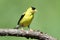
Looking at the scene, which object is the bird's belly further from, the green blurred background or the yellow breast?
the green blurred background

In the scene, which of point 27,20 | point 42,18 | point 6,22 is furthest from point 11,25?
point 27,20

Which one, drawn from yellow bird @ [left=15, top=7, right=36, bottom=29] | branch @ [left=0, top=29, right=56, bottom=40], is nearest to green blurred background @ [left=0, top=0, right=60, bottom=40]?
yellow bird @ [left=15, top=7, right=36, bottom=29]

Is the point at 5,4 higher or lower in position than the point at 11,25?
higher

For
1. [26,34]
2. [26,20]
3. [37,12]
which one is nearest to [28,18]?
[26,20]

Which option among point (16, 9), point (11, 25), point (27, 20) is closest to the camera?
point (27, 20)

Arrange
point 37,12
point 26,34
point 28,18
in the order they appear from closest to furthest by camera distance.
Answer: point 26,34
point 28,18
point 37,12

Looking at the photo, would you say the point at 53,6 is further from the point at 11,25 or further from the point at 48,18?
the point at 11,25

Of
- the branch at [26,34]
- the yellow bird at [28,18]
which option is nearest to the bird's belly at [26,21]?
the yellow bird at [28,18]

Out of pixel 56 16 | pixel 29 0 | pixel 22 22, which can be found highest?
pixel 29 0

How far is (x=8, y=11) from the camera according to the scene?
3504 mm

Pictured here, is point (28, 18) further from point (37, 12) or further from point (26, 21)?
point (37, 12)

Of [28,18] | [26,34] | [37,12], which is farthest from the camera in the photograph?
[37,12]

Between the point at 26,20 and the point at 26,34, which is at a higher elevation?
the point at 26,20

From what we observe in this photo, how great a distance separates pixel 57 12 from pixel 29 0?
0.39 m
